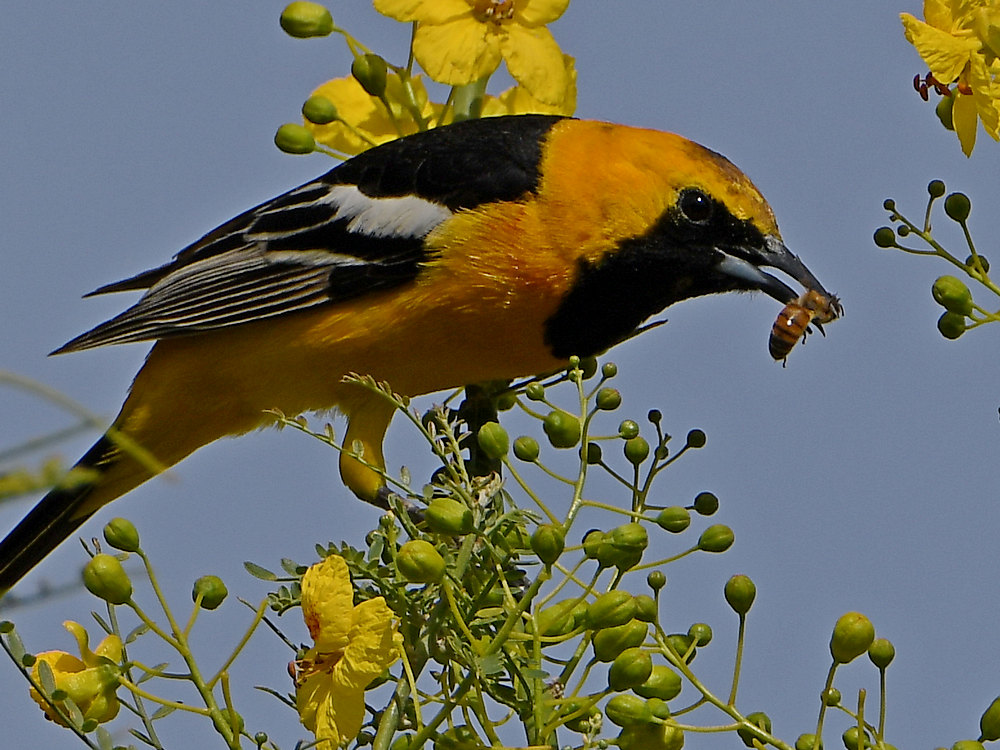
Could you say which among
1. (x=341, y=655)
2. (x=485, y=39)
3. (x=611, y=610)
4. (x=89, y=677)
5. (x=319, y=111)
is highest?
(x=485, y=39)

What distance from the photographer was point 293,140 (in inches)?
113

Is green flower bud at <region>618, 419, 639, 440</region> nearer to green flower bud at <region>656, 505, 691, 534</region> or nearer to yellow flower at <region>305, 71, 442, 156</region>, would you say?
green flower bud at <region>656, 505, 691, 534</region>

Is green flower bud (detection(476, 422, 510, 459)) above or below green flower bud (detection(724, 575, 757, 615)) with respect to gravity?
above

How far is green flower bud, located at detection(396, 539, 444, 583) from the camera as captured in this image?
1.58 meters

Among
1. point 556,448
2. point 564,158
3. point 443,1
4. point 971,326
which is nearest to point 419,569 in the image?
point 556,448

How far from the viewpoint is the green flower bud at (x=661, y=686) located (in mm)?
1746

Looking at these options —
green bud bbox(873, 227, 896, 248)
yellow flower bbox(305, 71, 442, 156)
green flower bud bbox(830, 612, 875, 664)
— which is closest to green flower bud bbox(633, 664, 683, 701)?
green flower bud bbox(830, 612, 875, 664)

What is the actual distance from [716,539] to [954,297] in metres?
0.47

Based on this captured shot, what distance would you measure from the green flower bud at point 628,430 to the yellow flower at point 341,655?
49cm

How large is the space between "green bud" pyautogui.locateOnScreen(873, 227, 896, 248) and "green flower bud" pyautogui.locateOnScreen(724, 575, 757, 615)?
59 centimetres

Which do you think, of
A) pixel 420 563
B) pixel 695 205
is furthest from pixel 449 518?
pixel 695 205

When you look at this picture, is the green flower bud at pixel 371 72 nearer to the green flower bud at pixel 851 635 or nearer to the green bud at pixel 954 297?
the green bud at pixel 954 297

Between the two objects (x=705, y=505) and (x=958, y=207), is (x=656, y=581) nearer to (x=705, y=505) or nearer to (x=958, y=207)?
(x=705, y=505)

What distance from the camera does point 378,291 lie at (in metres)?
3.32
